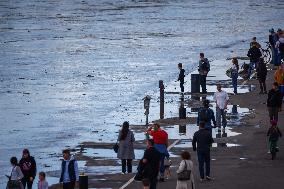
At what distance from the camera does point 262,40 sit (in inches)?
2832

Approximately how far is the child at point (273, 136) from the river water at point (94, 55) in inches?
228

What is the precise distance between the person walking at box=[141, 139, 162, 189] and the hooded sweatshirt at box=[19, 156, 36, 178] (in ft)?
10.1

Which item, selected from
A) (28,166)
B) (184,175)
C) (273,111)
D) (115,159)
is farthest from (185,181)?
(273,111)

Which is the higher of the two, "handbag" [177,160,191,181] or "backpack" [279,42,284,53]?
"backpack" [279,42,284,53]

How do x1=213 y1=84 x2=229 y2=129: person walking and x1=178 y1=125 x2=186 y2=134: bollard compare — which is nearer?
x1=213 y1=84 x2=229 y2=129: person walking

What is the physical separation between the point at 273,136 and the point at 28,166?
6354 millimetres

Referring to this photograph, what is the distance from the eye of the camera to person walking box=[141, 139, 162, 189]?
24047mm

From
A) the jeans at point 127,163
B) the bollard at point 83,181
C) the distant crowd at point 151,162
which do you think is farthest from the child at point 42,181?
the jeans at point 127,163

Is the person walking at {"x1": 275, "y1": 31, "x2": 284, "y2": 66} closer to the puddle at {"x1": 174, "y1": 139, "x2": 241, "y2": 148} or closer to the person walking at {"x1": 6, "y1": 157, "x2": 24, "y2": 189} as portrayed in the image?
the puddle at {"x1": 174, "y1": 139, "x2": 241, "y2": 148}

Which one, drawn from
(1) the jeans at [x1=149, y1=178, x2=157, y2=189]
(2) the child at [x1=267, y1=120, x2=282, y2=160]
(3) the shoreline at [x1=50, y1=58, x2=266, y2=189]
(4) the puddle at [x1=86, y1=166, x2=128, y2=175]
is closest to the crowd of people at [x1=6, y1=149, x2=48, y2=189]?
(3) the shoreline at [x1=50, y1=58, x2=266, y2=189]

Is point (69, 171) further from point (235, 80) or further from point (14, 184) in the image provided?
point (235, 80)

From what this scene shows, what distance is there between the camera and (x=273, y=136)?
2898 cm

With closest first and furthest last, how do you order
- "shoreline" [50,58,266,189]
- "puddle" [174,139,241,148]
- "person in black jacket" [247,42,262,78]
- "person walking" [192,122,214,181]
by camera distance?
"person walking" [192,122,214,181]
"shoreline" [50,58,266,189]
"puddle" [174,139,241,148]
"person in black jacket" [247,42,262,78]

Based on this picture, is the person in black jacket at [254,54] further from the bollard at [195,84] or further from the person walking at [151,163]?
Answer: the person walking at [151,163]
